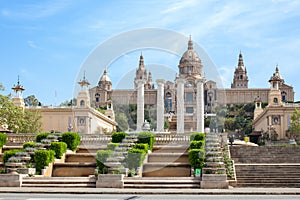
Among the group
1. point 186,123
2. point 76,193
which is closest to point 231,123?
point 186,123

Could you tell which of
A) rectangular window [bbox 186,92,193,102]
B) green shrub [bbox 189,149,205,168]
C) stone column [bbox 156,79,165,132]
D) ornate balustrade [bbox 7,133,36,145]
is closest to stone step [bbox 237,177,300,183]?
green shrub [bbox 189,149,205,168]

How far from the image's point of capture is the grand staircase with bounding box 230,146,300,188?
25953 millimetres

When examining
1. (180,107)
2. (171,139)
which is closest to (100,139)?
(171,139)

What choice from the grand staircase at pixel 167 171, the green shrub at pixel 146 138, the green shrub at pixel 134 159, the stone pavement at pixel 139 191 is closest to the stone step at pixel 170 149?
the grand staircase at pixel 167 171

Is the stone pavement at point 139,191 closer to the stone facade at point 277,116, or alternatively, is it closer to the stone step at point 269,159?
the stone step at point 269,159

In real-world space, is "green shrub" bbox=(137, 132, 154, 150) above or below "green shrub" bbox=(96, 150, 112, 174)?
above

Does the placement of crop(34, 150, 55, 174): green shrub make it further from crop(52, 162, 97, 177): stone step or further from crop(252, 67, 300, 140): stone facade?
crop(252, 67, 300, 140): stone facade

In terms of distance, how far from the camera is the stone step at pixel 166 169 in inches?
1109

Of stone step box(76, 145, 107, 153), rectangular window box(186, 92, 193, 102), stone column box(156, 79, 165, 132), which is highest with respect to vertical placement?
rectangular window box(186, 92, 193, 102)

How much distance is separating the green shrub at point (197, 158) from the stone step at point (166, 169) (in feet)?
3.70

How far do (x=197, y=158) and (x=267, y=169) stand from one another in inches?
177

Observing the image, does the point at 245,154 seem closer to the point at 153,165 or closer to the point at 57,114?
the point at 153,165

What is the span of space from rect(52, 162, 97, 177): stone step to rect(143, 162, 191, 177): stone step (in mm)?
3154

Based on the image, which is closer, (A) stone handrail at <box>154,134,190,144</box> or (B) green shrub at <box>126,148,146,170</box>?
(B) green shrub at <box>126,148,146,170</box>
